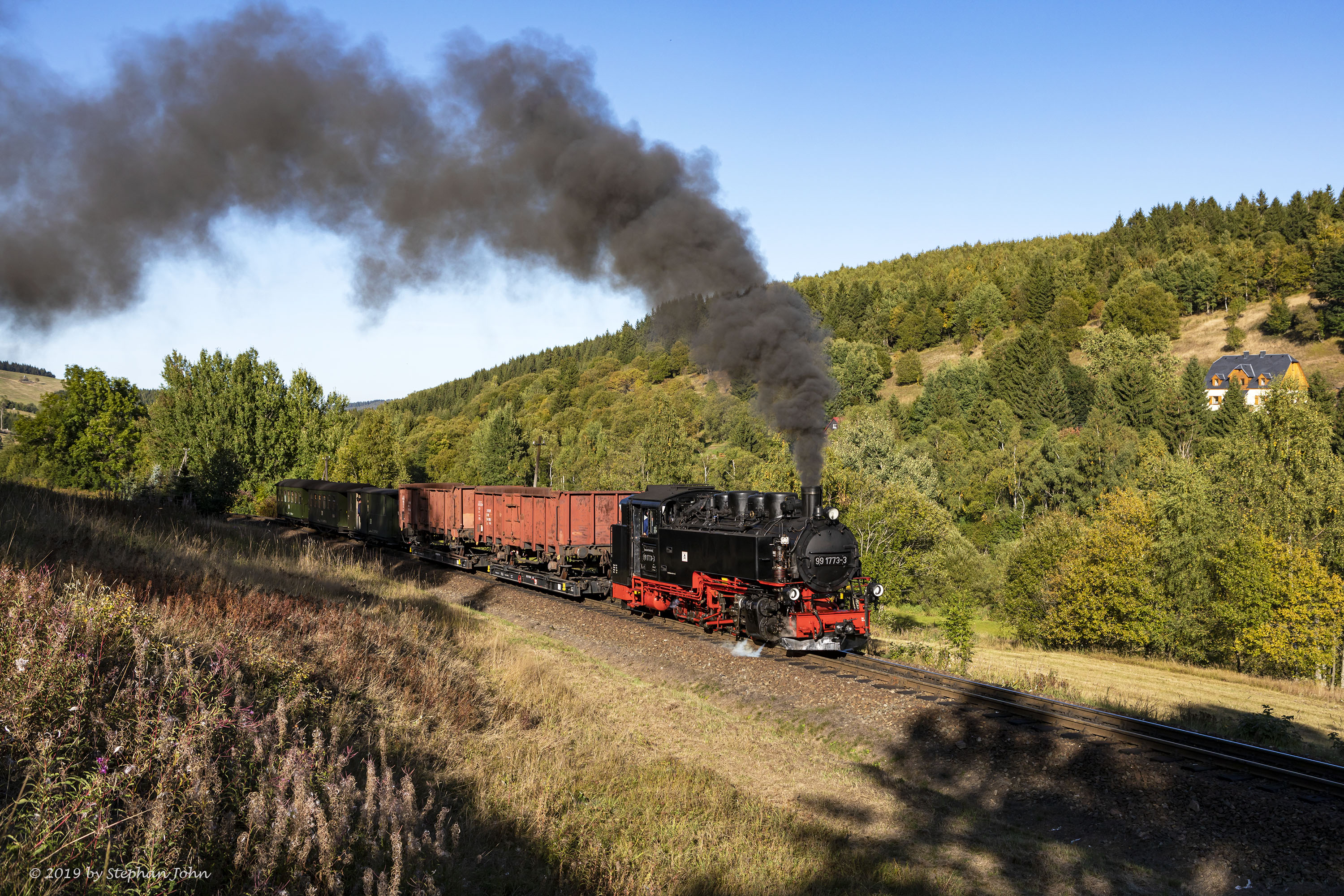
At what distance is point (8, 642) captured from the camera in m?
5.44

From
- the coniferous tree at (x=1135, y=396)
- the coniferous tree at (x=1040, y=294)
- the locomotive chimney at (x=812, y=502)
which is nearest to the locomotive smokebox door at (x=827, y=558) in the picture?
the locomotive chimney at (x=812, y=502)

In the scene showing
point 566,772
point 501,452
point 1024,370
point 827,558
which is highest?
point 1024,370

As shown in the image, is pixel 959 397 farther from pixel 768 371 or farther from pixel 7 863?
pixel 7 863

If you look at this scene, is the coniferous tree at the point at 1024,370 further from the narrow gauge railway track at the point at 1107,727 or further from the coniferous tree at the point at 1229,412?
the narrow gauge railway track at the point at 1107,727

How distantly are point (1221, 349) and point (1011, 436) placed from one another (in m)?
43.7

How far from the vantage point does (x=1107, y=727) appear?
34.1 ft

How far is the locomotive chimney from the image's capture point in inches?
596

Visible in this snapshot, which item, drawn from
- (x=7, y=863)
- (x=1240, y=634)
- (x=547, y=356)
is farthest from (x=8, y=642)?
(x=547, y=356)

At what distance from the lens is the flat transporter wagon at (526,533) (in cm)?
2261

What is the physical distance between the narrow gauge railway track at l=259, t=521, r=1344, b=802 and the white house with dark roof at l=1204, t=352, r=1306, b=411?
3418 inches

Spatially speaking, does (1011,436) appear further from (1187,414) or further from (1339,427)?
(1339,427)

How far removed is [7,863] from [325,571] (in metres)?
16.1

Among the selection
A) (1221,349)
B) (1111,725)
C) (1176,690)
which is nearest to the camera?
(1111,725)

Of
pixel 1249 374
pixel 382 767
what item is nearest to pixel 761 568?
pixel 382 767
